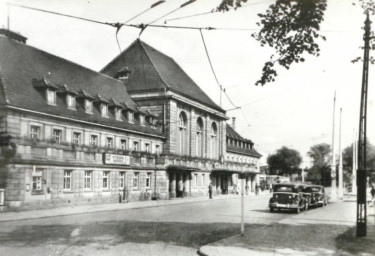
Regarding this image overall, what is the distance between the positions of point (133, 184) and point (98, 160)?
5.79 meters

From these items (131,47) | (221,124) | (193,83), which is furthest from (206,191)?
(131,47)

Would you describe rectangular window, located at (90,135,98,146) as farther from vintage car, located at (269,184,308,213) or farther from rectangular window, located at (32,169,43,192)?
vintage car, located at (269,184,308,213)

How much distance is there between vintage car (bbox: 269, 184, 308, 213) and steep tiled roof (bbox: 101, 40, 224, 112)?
19523mm

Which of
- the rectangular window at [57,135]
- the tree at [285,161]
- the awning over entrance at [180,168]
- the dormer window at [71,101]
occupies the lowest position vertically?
the tree at [285,161]

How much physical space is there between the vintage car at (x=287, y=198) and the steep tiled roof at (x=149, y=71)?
19.5 m

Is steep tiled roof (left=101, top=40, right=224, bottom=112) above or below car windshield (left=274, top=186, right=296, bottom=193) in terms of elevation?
above

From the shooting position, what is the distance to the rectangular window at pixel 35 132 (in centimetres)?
2396

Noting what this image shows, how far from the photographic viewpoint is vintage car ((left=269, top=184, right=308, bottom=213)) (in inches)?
969

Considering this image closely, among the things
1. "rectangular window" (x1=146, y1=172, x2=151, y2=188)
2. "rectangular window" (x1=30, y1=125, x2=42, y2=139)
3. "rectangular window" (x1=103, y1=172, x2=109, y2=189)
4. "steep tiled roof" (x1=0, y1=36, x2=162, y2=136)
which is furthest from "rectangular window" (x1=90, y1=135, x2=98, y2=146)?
"rectangular window" (x1=146, y1=172, x2=151, y2=188)

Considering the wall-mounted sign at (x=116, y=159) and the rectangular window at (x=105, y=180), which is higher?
the wall-mounted sign at (x=116, y=159)

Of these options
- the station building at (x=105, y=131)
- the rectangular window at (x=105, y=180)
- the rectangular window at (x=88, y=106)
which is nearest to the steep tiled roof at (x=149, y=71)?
the station building at (x=105, y=131)

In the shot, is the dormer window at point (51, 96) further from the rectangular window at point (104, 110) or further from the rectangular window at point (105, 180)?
the rectangular window at point (104, 110)

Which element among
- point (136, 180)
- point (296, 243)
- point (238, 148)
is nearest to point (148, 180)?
point (136, 180)

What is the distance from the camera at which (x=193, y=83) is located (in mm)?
55062
